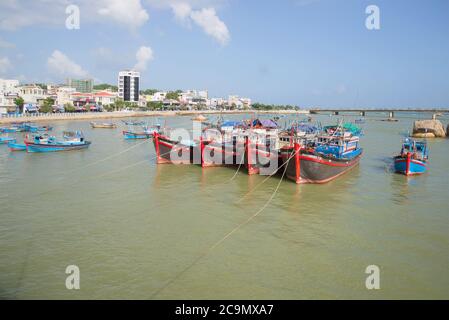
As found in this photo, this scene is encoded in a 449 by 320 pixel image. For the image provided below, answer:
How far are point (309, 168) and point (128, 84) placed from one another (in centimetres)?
9821

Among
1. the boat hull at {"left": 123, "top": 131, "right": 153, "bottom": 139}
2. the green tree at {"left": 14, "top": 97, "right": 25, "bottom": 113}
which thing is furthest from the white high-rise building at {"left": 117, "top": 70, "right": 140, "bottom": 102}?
the boat hull at {"left": 123, "top": 131, "right": 153, "bottom": 139}

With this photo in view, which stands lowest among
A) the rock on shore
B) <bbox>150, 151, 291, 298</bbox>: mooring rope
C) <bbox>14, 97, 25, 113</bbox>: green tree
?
<bbox>150, 151, 291, 298</bbox>: mooring rope

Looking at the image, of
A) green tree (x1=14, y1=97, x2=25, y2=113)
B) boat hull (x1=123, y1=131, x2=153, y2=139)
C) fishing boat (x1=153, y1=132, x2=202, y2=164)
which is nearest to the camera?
fishing boat (x1=153, y1=132, x2=202, y2=164)

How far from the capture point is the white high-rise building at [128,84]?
10550cm

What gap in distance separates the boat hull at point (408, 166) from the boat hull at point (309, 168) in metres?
4.23

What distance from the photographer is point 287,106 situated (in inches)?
7323

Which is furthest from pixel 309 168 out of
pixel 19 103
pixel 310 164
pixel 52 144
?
pixel 19 103

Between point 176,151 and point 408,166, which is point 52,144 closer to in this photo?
point 176,151

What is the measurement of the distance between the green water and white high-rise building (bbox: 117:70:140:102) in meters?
91.7

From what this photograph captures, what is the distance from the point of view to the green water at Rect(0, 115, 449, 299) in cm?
790

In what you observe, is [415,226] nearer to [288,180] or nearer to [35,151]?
[288,180]

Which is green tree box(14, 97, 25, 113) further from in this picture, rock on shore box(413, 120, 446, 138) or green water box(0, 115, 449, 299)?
rock on shore box(413, 120, 446, 138)

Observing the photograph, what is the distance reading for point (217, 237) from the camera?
34.3 feet
